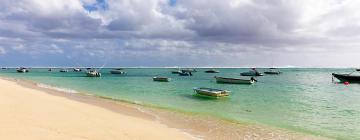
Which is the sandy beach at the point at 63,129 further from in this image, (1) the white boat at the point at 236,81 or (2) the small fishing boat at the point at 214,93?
(1) the white boat at the point at 236,81

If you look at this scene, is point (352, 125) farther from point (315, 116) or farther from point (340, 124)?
point (315, 116)

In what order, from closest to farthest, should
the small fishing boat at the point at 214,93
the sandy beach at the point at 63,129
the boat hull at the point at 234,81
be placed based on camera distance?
the sandy beach at the point at 63,129
the small fishing boat at the point at 214,93
the boat hull at the point at 234,81

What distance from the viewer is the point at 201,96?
122 ft

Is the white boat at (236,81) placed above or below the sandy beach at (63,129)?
below

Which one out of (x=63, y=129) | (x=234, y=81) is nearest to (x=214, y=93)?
(x=63, y=129)

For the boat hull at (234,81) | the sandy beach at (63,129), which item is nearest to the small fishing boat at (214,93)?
the sandy beach at (63,129)

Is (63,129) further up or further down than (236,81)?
further up

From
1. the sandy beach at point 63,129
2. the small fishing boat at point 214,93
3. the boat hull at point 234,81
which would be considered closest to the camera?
the sandy beach at point 63,129

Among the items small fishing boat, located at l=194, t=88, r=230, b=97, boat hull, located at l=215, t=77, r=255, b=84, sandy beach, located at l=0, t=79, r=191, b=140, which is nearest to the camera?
sandy beach, located at l=0, t=79, r=191, b=140

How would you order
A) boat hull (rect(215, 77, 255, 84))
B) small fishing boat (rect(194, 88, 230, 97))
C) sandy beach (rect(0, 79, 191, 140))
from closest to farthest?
sandy beach (rect(0, 79, 191, 140)) → small fishing boat (rect(194, 88, 230, 97)) → boat hull (rect(215, 77, 255, 84))

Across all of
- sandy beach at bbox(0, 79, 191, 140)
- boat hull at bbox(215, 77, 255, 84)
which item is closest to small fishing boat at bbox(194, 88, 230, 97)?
sandy beach at bbox(0, 79, 191, 140)

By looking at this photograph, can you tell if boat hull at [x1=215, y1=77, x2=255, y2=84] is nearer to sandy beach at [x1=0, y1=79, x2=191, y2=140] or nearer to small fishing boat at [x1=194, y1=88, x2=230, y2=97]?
small fishing boat at [x1=194, y1=88, x2=230, y2=97]

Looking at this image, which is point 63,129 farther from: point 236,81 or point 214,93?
point 236,81

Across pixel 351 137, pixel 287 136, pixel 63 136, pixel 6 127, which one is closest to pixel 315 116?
pixel 351 137
